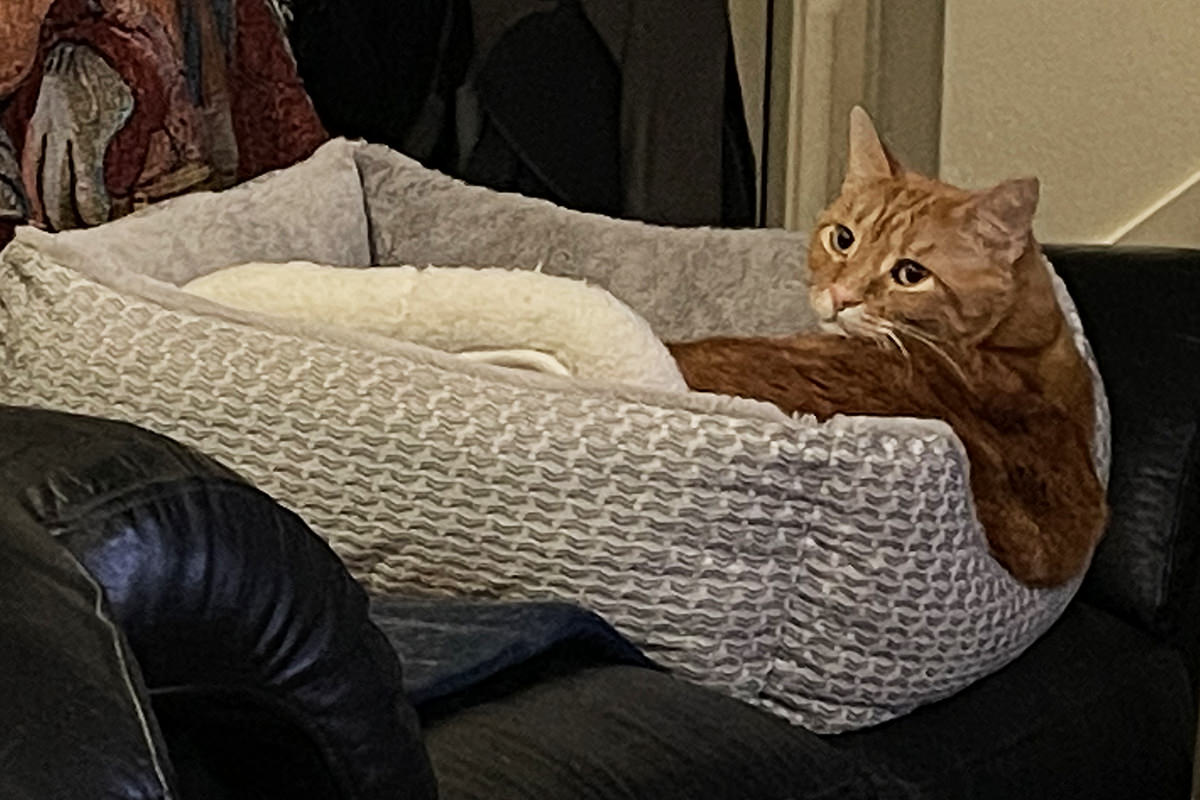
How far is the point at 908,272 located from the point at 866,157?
6.8 inches

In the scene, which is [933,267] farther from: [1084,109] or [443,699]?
[1084,109]

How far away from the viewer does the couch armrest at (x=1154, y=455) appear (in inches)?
56.0

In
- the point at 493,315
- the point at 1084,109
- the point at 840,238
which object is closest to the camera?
the point at 493,315

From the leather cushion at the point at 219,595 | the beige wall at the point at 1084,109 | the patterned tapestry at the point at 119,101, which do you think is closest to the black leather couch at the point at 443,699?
the leather cushion at the point at 219,595

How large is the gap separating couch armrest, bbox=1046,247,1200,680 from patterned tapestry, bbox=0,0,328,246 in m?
0.89

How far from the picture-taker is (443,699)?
0.97m

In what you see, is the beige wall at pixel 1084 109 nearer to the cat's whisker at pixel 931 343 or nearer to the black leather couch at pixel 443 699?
the black leather couch at pixel 443 699

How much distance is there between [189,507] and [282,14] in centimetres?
141

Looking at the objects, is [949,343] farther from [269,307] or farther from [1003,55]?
[1003,55]

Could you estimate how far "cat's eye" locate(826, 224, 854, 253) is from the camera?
5.16 feet

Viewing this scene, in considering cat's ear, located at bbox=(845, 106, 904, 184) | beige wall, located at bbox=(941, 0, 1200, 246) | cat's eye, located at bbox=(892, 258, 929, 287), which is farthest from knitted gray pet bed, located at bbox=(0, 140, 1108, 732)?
beige wall, located at bbox=(941, 0, 1200, 246)

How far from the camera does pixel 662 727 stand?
0.94 metres

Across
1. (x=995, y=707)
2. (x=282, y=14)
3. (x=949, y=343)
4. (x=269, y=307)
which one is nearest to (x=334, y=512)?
(x=269, y=307)

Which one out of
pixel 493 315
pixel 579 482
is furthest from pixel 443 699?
pixel 493 315
